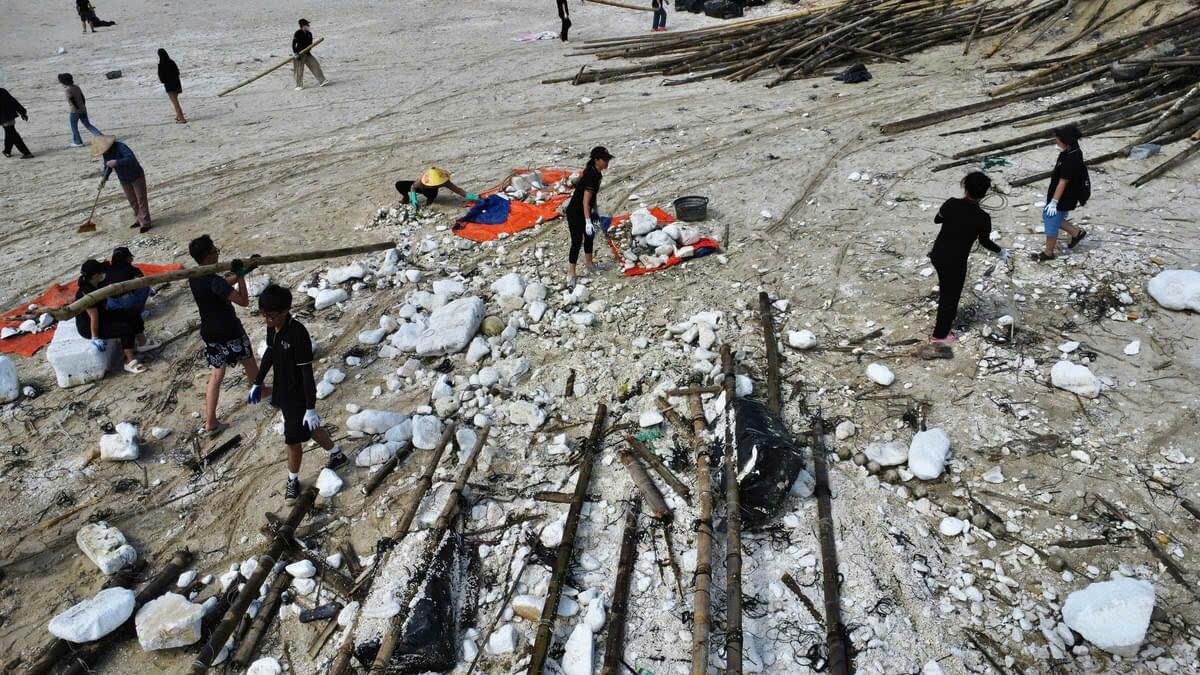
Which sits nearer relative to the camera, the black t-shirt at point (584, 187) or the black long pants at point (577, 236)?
the black t-shirt at point (584, 187)

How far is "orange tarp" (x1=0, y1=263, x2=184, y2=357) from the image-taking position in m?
7.25

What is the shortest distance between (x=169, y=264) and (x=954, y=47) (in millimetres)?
15082

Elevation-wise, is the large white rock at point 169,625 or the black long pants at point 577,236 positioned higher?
the black long pants at point 577,236

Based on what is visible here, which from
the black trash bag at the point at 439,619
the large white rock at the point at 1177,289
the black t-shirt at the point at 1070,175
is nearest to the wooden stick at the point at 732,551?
the black trash bag at the point at 439,619

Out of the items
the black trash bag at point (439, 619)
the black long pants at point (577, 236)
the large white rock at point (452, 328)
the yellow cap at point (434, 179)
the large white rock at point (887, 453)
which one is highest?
the yellow cap at point (434, 179)

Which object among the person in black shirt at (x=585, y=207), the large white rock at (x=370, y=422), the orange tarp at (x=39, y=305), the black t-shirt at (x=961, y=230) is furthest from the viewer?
the orange tarp at (x=39, y=305)

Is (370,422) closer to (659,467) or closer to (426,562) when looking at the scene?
(426,562)

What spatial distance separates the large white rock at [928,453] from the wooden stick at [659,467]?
1589 mm

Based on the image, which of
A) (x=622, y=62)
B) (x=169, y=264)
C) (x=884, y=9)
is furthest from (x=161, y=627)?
(x=884, y=9)

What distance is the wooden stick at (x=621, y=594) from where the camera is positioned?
3.73m

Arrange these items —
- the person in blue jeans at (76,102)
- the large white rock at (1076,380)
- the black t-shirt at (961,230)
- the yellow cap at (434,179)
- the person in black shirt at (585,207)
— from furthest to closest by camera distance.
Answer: the person in blue jeans at (76,102), the yellow cap at (434,179), the person in black shirt at (585,207), the black t-shirt at (961,230), the large white rock at (1076,380)

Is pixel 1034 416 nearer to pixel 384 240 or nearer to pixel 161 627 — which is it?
pixel 161 627

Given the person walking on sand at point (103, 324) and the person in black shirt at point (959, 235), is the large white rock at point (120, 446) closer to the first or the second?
the person walking on sand at point (103, 324)

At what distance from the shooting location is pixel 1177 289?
5.66 metres
